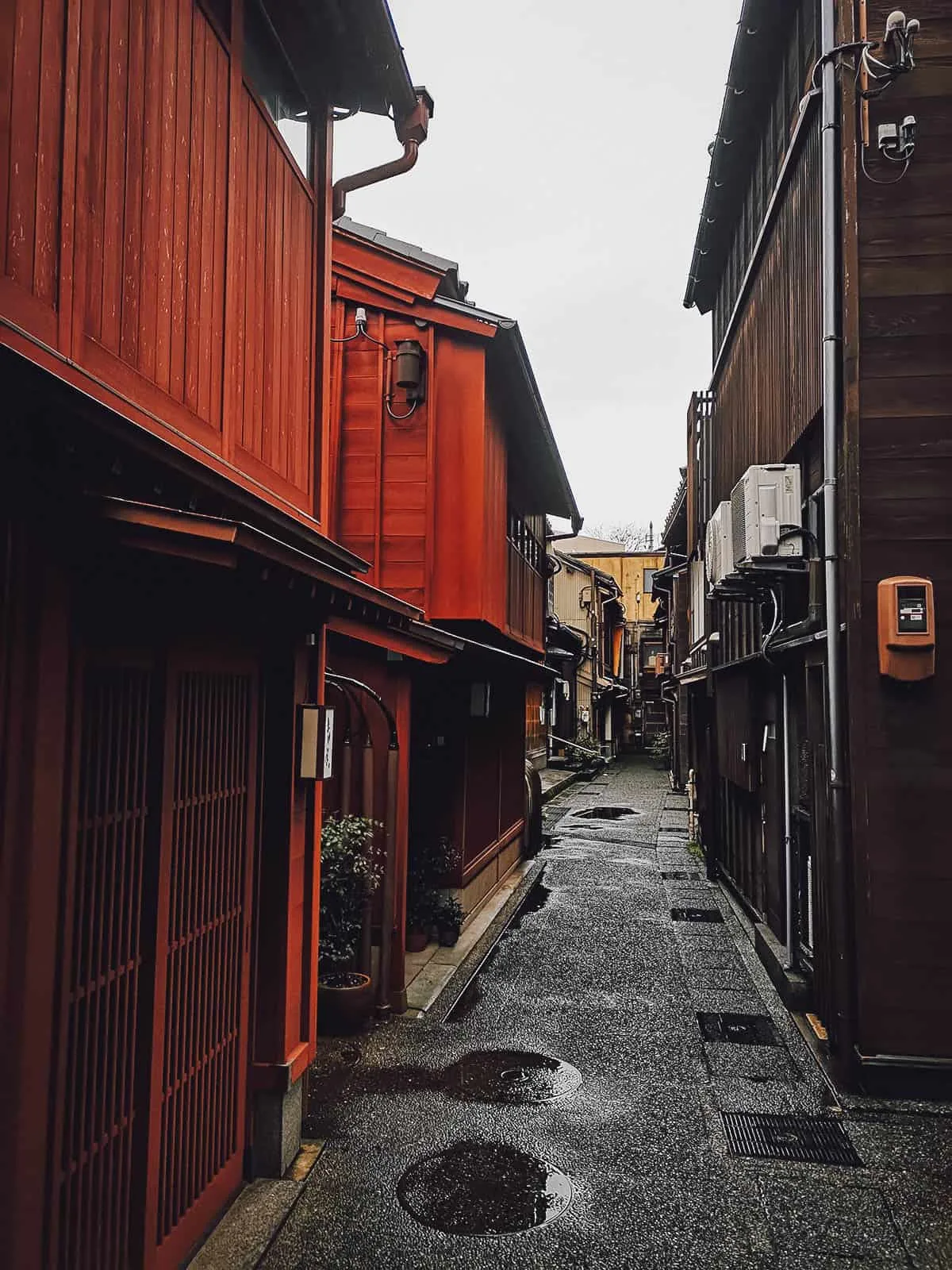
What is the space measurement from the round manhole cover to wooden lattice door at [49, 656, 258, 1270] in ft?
3.63

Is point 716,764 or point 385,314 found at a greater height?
point 385,314

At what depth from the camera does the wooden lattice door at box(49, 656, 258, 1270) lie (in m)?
3.70

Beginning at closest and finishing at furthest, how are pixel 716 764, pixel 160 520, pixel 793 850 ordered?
pixel 160 520 → pixel 793 850 → pixel 716 764

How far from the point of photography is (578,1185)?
5535mm

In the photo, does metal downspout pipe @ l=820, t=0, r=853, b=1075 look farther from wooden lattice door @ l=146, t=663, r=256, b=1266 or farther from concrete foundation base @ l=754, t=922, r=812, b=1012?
wooden lattice door @ l=146, t=663, r=256, b=1266

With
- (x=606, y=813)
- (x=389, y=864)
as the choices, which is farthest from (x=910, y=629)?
(x=606, y=813)

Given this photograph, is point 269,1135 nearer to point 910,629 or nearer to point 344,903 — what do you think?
point 344,903

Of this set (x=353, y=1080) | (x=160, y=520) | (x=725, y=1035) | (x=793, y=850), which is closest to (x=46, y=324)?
(x=160, y=520)

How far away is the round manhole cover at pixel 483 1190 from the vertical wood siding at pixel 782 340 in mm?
6404

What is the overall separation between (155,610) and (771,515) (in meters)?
6.08

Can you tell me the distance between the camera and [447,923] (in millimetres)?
11094

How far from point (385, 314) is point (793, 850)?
7.74 meters

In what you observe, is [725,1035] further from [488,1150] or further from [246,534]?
[246,534]

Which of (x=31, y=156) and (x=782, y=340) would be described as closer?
(x=31, y=156)
